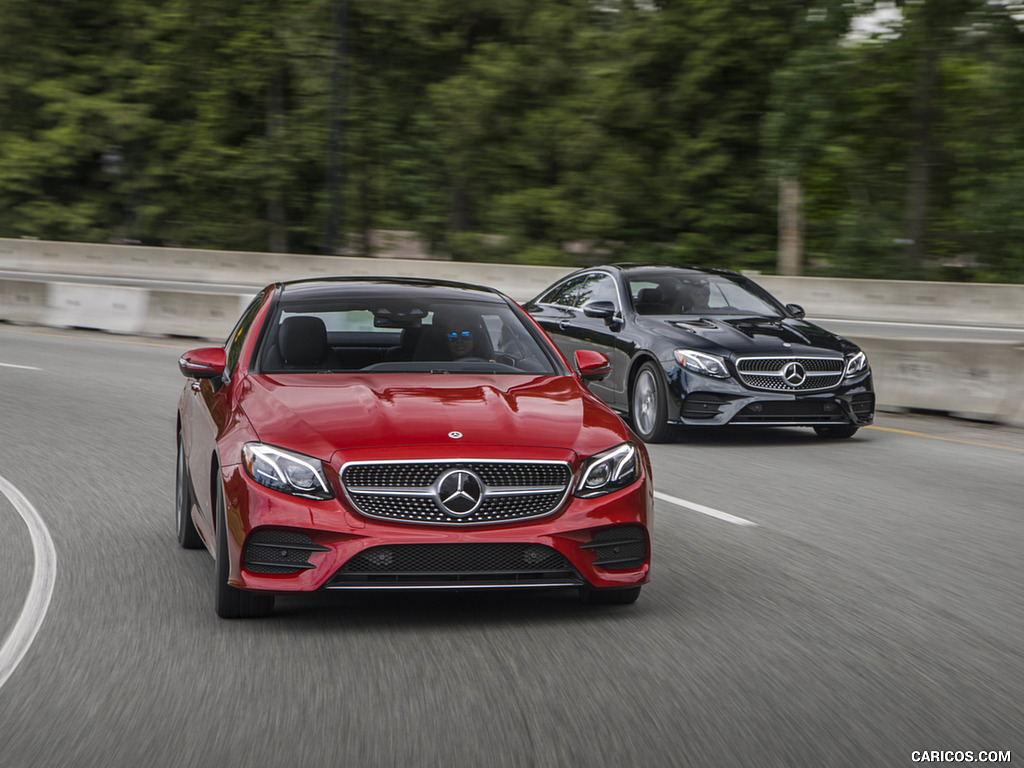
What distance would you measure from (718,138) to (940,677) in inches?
1516

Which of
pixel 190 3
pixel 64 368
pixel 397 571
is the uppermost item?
pixel 190 3

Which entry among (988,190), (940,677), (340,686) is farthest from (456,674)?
(988,190)

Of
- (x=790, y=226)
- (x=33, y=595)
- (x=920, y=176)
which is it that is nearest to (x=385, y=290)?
(x=33, y=595)

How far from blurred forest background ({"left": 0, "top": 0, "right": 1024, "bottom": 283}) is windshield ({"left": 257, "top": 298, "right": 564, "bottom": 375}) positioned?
29261mm

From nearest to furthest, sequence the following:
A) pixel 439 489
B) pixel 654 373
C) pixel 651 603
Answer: pixel 439 489, pixel 651 603, pixel 654 373

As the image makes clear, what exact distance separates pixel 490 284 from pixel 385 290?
2698 centimetres

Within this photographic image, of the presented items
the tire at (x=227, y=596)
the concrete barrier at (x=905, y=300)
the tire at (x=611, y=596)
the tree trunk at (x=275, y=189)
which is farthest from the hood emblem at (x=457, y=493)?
the tree trunk at (x=275, y=189)

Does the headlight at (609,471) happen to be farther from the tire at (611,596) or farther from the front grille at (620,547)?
the tire at (611,596)

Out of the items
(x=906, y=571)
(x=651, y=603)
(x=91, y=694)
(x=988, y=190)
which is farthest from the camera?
(x=988, y=190)

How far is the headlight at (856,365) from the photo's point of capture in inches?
464

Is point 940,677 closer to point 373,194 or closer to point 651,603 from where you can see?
point 651,603

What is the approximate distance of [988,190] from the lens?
39156 mm

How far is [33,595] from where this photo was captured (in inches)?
242

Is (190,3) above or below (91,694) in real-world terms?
above
